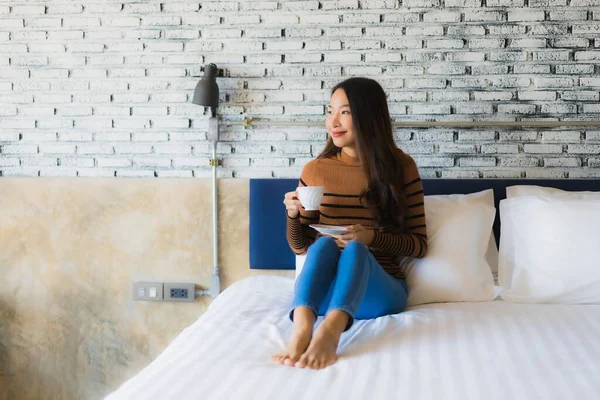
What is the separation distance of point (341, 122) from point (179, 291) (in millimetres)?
1100


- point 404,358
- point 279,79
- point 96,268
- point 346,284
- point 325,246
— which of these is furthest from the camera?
point 96,268

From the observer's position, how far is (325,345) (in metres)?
1.68

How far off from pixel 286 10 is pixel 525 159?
1.22m

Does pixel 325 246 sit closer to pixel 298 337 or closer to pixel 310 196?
pixel 310 196

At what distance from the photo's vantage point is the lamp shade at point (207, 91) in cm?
267

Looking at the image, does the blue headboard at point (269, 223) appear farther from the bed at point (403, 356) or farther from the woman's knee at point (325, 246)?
the woman's knee at point (325, 246)

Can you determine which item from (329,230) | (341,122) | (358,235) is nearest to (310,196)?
(329,230)

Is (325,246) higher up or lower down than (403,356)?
higher up

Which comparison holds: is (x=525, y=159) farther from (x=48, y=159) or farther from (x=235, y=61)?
(x=48, y=159)

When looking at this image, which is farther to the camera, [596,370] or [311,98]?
[311,98]

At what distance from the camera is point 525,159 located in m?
2.74

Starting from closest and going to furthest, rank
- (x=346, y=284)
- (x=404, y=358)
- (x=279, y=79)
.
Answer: (x=404, y=358), (x=346, y=284), (x=279, y=79)

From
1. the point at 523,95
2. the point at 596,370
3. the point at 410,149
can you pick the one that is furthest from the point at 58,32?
the point at 596,370

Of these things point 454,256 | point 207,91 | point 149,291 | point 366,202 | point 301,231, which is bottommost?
point 149,291
